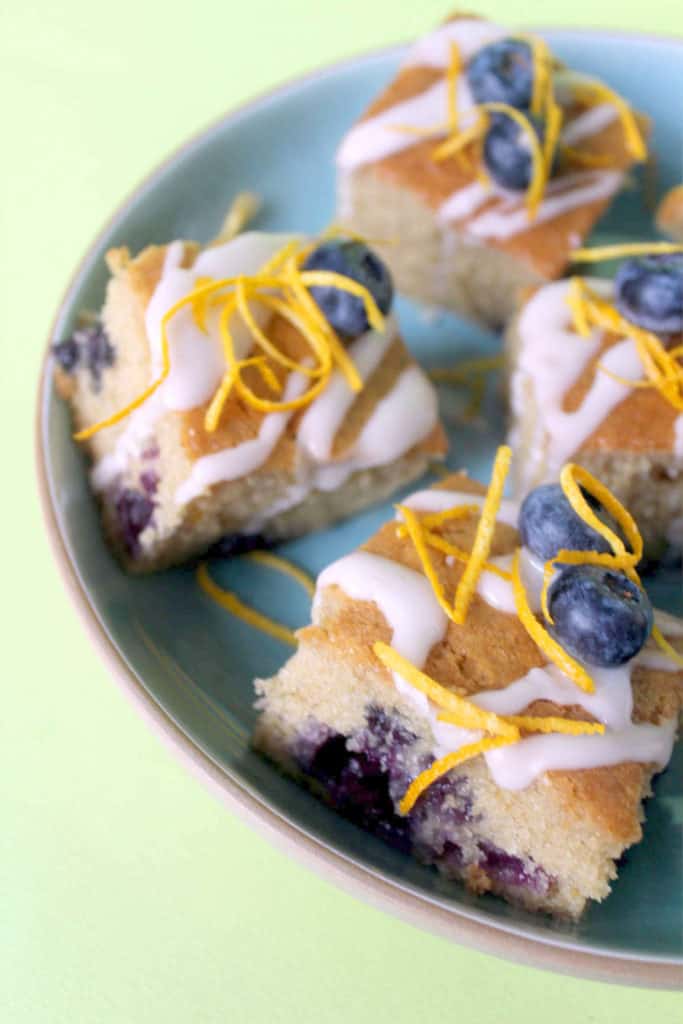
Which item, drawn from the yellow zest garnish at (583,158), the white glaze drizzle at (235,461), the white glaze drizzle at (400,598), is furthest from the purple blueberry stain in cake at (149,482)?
the yellow zest garnish at (583,158)

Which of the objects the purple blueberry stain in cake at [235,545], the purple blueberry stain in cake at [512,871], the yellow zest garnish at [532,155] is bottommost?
the purple blueberry stain in cake at [512,871]

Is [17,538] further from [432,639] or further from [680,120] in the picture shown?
[680,120]

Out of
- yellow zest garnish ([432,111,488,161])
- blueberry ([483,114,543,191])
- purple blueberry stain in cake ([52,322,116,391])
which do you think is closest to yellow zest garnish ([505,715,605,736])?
purple blueberry stain in cake ([52,322,116,391])

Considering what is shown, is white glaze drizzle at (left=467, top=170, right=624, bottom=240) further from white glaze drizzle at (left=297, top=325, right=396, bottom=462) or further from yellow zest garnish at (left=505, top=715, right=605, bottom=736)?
yellow zest garnish at (left=505, top=715, right=605, bottom=736)

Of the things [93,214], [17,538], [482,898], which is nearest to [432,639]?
[482,898]

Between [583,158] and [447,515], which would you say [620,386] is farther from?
[583,158]

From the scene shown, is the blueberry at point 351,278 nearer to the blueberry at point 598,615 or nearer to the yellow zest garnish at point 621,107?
the blueberry at point 598,615

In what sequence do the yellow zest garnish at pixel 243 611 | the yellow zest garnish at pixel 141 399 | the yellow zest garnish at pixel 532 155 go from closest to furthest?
the yellow zest garnish at pixel 141 399, the yellow zest garnish at pixel 243 611, the yellow zest garnish at pixel 532 155

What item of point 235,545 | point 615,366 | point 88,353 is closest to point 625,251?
point 615,366
